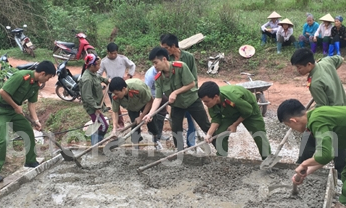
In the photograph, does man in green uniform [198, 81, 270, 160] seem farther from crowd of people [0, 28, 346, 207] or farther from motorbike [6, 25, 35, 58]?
motorbike [6, 25, 35, 58]

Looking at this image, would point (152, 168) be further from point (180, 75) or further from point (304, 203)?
point (304, 203)

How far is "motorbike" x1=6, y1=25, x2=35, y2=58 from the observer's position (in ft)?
38.4

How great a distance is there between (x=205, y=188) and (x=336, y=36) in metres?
6.38

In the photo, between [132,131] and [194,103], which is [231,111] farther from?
[132,131]

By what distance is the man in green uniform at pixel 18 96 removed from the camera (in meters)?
4.66

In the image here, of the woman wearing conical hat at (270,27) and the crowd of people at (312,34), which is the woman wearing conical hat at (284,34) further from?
the woman wearing conical hat at (270,27)

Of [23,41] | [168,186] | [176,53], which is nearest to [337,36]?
[176,53]

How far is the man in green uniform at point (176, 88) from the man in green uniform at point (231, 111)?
0.42m

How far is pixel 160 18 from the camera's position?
1163 cm

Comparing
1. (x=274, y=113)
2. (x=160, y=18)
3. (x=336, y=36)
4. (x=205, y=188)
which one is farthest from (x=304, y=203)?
(x=160, y=18)

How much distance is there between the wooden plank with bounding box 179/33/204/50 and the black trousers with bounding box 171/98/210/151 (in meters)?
5.31

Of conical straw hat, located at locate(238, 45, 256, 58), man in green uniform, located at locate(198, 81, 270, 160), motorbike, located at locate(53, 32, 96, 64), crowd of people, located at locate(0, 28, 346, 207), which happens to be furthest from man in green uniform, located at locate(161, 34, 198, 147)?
motorbike, located at locate(53, 32, 96, 64)

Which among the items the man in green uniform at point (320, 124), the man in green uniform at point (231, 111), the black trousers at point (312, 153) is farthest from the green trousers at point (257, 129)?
the man in green uniform at point (320, 124)

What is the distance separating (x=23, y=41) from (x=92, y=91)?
7.31m
